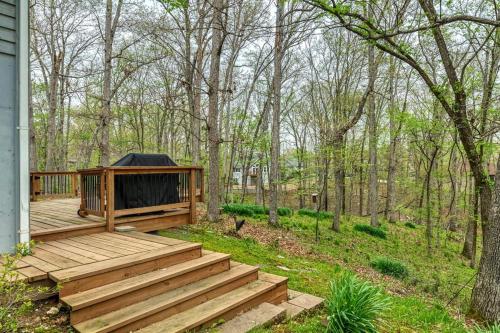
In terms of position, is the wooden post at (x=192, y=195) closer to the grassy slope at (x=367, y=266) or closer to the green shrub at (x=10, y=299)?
the grassy slope at (x=367, y=266)

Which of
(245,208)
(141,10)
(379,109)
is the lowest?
(245,208)

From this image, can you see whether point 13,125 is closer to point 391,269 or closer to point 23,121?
point 23,121

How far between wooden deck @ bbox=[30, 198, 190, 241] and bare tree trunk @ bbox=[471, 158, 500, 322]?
181 inches

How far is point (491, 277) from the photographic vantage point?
163 inches

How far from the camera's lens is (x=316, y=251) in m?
7.60

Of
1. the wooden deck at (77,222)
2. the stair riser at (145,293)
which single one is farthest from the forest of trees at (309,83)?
the stair riser at (145,293)

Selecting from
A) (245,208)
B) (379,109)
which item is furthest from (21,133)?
(379,109)

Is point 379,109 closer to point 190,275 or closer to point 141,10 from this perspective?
point 141,10

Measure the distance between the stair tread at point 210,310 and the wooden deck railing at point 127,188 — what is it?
2.26 meters

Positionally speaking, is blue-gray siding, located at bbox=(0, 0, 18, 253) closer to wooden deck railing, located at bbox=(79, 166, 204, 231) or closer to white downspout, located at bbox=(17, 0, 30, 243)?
white downspout, located at bbox=(17, 0, 30, 243)

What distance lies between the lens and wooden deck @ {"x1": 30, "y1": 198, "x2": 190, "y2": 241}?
4090 mm

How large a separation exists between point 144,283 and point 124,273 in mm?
277

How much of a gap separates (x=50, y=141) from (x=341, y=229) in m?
11.7

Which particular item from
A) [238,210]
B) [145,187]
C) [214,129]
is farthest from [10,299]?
[238,210]
